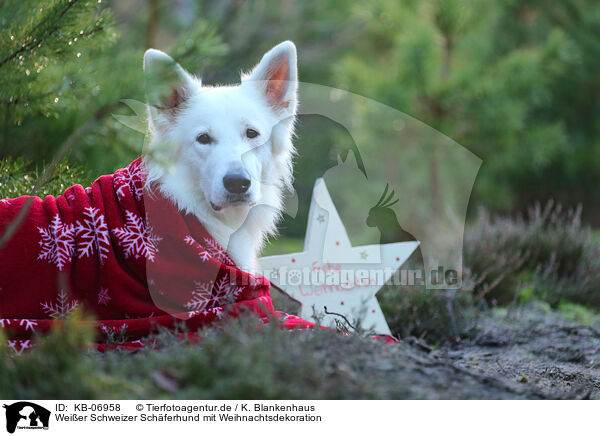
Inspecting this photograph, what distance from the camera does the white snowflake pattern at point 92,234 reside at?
2361 mm

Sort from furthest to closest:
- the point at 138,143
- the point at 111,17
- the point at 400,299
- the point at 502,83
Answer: the point at 502,83, the point at 400,299, the point at 138,143, the point at 111,17

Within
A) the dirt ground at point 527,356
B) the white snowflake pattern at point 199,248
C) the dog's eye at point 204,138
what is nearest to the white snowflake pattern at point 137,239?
the white snowflake pattern at point 199,248

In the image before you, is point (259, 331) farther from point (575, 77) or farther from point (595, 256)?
point (575, 77)

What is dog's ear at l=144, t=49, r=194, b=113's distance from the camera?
7.00 ft

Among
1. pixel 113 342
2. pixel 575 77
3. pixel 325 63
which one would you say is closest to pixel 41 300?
pixel 113 342

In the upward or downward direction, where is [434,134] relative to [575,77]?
downward

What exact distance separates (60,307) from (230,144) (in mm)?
999

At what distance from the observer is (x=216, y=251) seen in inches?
99.1

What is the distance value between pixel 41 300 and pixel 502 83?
6356mm

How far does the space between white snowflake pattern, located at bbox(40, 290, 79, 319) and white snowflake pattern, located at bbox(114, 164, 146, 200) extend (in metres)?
0.49

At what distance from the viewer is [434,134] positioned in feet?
24.8

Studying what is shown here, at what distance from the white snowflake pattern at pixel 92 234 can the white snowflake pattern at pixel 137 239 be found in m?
0.05

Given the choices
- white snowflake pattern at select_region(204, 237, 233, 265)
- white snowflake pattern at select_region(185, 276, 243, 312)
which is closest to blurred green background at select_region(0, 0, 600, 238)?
white snowflake pattern at select_region(204, 237, 233, 265)
